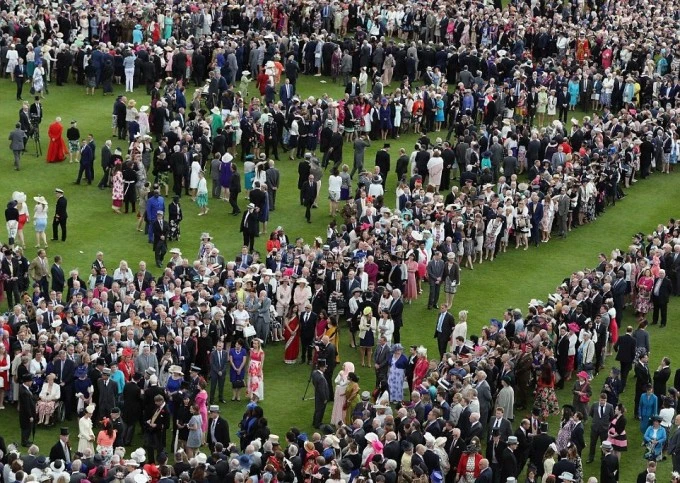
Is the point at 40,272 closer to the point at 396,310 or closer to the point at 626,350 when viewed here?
the point at 396,310

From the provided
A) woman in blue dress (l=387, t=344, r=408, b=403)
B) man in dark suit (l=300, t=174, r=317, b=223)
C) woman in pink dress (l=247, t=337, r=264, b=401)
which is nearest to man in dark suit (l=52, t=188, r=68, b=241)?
man in dark suit (l=300, t=174, r=317, b=223)

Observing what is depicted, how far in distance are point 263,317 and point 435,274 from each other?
4.54 metres

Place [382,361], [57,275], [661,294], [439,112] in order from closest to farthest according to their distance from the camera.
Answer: [382,361]
[57,275]
[661,294]
[439,112]

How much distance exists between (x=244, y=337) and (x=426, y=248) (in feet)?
19.8

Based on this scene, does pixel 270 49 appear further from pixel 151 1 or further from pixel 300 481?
pixel 300 481

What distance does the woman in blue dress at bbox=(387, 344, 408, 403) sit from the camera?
2969 cm

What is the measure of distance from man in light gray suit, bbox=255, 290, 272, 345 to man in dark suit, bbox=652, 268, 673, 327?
8989 mm

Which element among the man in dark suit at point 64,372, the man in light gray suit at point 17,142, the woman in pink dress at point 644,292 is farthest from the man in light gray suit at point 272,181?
the man in dark suit at point 64,372

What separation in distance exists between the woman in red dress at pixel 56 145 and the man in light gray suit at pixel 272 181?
256 inches

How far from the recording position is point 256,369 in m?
29.7

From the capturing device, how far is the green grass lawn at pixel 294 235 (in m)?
31.0

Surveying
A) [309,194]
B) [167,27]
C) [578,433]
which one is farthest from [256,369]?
[167,27]

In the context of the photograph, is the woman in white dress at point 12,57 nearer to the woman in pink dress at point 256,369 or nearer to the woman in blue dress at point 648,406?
the woman in pink dress at point 256,369

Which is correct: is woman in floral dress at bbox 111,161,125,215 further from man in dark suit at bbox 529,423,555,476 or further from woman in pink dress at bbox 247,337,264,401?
man in dark suit at bbox 529,423,555,476
